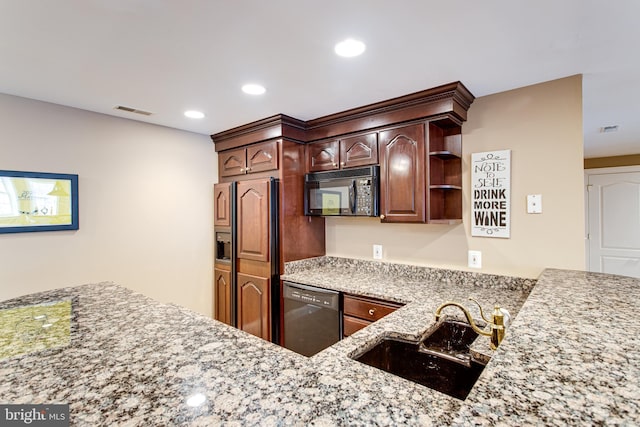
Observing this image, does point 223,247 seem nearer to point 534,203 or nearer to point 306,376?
point 306,376

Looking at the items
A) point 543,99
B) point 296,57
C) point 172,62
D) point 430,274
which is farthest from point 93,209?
point 543,99

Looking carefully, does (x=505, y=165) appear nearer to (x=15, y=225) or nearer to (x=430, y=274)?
(x=430, y=274)

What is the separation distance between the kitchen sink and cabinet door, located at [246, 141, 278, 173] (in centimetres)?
185

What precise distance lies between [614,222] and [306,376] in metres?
5.22

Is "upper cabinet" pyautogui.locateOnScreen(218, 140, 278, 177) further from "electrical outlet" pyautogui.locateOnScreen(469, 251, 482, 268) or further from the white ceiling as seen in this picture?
"electrical outlet" pyautogui.locateOnScreen(469, 251, 482, 268)

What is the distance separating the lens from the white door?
4051mm

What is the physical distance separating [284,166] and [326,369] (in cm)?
201

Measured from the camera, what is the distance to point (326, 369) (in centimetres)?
92

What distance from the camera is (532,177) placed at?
1980 mm

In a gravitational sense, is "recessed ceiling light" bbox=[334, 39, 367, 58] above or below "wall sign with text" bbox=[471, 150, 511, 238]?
above

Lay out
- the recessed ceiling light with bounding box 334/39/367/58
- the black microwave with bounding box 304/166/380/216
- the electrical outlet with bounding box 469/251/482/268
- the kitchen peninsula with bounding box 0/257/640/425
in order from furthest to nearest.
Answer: the black microwave with bounding box 304/166/380/216 → the electrical outlet with bounding box 469/251/482/268 → the recessed ceiling light with bounding box 334/39/367/58 → the kitchen peninsula with bounding box 0/257/640/425

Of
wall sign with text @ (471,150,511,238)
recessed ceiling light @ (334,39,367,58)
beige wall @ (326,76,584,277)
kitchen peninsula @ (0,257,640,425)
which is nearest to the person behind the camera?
kitchen peninsula @ (0,257,640,425)

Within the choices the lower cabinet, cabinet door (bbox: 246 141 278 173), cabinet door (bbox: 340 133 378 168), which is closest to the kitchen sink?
the lower cabinet

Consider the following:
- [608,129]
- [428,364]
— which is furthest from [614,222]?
[428,364]
